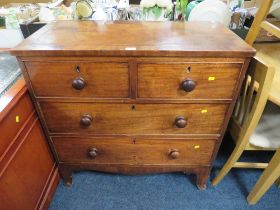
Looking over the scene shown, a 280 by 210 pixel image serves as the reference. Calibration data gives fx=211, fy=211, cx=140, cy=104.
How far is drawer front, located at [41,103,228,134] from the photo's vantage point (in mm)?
922

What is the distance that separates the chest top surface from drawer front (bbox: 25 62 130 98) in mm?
54

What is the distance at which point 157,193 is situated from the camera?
1281mm

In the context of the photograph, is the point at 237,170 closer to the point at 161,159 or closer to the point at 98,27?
the point at 161,159

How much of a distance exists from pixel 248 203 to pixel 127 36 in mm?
1144

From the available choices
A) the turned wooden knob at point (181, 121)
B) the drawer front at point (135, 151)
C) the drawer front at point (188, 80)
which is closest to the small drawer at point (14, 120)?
the drawer front at point (135, 151)

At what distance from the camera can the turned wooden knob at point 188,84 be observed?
81 centimetres

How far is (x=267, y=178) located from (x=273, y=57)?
648mm

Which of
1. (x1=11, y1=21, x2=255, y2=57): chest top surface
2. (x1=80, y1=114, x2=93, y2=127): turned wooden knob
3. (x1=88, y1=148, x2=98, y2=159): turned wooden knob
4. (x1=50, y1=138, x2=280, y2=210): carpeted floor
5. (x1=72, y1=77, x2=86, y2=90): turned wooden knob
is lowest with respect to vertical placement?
(x1=50, y1=138, x2=280, y2=210): carpeted floor

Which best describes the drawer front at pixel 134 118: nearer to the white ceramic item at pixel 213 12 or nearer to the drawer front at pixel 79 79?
the drawer front at pixel 79 79

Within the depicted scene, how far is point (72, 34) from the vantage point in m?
0.90

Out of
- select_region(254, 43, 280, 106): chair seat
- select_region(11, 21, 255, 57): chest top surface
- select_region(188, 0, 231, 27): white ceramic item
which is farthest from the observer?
select_region(188, 0, 231, 27): white ceramic item

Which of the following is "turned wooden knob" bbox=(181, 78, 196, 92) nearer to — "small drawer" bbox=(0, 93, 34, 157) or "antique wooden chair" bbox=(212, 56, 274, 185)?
"antique wooden chair" bbox=(212, 56, 274, 185)

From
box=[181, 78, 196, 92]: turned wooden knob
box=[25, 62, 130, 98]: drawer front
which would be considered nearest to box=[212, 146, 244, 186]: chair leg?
box=[181, 78, 196, 92]: turned wooden knob

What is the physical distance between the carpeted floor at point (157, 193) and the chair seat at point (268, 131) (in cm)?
39
